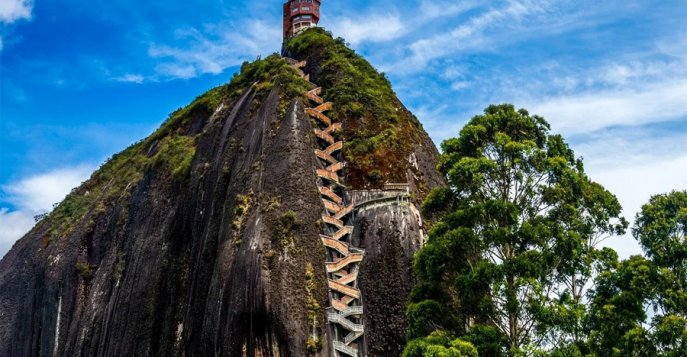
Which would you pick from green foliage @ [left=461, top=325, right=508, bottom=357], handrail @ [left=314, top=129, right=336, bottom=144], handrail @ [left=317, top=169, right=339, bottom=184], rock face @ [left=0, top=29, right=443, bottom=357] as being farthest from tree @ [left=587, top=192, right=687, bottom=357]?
handrail @ [left=314, top=129, right=336, bottom=144]

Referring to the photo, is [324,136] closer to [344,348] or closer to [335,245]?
[335,245]

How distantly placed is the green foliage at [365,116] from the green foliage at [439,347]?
12.3 m

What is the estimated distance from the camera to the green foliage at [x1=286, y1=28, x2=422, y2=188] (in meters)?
35.1

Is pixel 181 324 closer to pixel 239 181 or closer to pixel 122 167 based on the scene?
pixel 239 181

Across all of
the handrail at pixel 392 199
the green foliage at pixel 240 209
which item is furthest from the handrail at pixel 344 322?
the handrail at pixel 392 199

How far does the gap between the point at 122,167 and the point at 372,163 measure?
104ft

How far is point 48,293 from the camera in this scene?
172ft

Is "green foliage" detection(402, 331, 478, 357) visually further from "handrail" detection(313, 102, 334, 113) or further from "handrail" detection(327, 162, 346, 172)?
"handrail" detection(313, 102, 334, 113)

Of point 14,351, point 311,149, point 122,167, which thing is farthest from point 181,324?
point 122,167

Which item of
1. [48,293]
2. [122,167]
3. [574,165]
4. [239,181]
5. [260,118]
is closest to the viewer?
[574,165]

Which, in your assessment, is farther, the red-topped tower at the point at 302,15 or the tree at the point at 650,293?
the red-topped tower at the point at 302,15

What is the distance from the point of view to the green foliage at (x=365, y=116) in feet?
115

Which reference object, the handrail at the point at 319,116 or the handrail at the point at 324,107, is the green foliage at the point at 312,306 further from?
the handrail at the point at 324,107

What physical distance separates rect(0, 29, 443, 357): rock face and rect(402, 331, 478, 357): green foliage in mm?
5688
